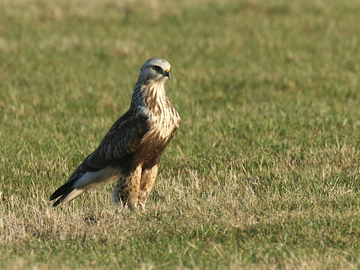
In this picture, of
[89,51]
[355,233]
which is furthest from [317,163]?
[89,51]

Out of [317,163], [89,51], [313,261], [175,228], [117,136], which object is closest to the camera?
[313,261]

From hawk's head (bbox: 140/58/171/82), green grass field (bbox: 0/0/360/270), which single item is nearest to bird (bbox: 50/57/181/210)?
hawk's head (bbox: 140/58/171/82)

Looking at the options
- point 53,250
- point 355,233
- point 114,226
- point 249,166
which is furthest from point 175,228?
point 249,166

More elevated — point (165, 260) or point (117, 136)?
point (117, 136)

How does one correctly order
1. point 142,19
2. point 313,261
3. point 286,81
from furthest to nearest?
point 142,19 < point 286,81 < point 313,261

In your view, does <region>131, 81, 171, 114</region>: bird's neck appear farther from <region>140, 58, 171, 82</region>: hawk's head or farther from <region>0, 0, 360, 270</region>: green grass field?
<region>0, 0, 360, 270</region>: green grass field

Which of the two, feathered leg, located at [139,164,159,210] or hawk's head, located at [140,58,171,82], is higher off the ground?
hawk's head, located at [140,58,171,82]

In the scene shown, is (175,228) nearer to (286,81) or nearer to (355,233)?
(355,233)

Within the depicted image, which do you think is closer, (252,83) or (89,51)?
(252,83)

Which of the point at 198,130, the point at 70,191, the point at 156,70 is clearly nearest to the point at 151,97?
the point at 156,70

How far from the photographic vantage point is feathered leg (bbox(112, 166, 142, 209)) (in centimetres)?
646

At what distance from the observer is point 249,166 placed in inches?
309

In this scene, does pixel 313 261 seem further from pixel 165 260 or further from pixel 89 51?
pixel 89 51

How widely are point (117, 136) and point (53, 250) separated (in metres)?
1.85
